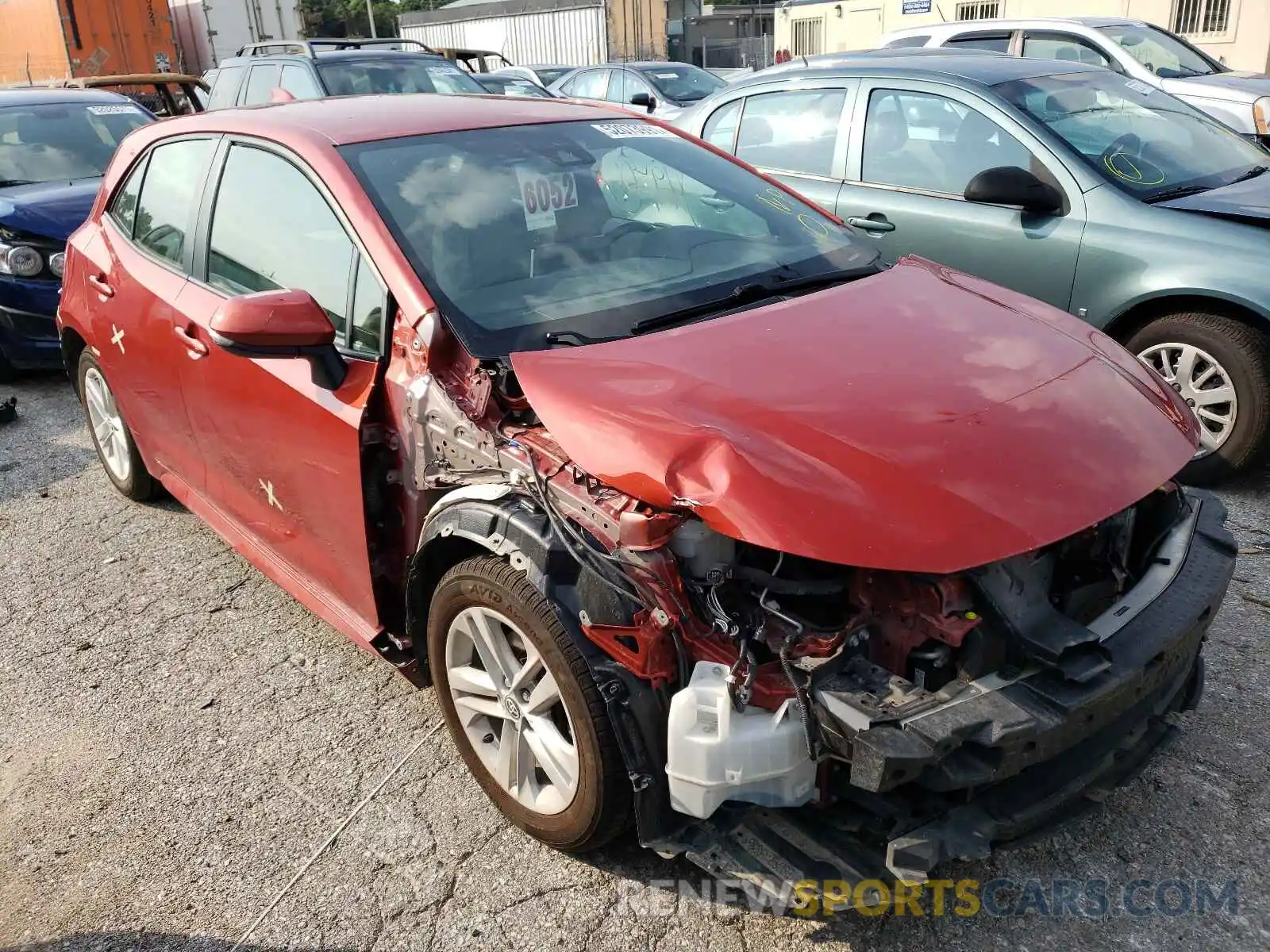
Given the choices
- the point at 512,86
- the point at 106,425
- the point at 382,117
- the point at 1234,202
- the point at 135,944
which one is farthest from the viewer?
the point at 512,86

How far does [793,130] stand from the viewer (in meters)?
5.70

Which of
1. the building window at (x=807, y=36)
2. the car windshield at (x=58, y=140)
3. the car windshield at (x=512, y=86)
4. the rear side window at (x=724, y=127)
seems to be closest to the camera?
the rear side window at (x=724, y=127)

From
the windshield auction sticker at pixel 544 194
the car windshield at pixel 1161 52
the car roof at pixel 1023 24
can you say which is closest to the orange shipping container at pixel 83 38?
the car roof at pixel 1023 24

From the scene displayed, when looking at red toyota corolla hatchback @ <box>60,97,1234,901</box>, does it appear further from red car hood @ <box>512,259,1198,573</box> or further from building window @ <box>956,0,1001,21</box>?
building window @ <box>956,0,1001,21</box>

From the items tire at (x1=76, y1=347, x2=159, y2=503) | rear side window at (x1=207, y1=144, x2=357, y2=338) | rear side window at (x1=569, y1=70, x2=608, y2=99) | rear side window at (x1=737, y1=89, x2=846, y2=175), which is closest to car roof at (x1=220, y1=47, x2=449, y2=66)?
rear side window at (x1=569, y1=70, x2=608, y2=99)

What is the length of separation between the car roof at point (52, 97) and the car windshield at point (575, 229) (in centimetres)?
617

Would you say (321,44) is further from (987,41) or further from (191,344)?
(191,344)

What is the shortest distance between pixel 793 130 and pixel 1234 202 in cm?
229

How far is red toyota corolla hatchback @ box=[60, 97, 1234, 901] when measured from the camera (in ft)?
6.62

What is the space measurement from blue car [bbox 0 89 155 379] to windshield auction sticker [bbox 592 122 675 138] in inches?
170

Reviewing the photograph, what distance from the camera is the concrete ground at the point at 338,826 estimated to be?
7.67ft

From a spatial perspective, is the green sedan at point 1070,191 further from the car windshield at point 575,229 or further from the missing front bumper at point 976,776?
the missing front bumper at point 976,776

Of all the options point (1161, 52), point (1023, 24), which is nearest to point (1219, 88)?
point (1161, 52)

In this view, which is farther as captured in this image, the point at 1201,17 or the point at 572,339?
the point at 1201,17
